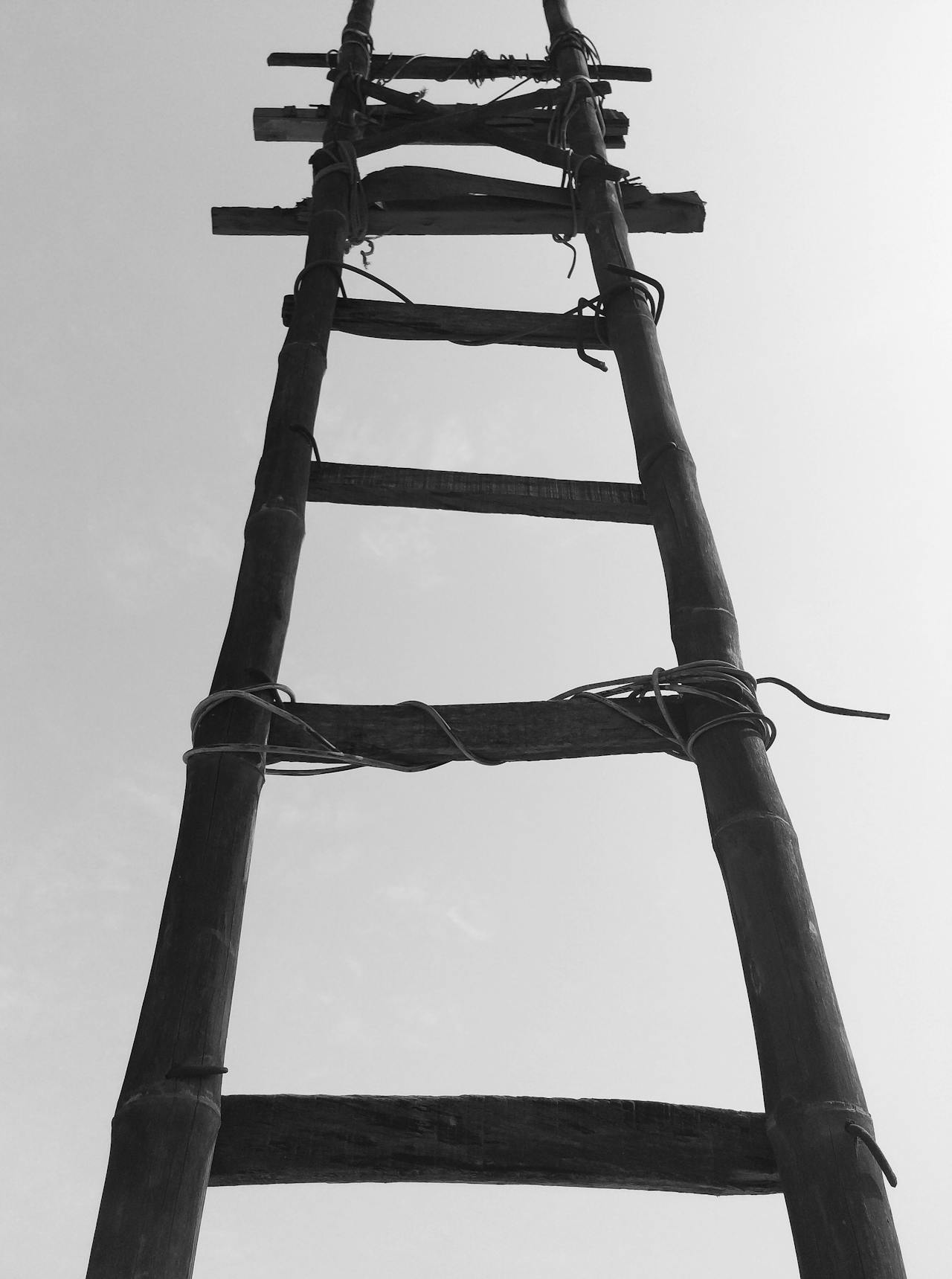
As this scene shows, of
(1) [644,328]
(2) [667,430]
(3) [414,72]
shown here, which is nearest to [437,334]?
(1) [644,328]

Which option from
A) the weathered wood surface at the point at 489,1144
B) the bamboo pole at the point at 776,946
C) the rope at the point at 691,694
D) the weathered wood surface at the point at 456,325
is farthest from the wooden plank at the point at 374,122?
the weathered wood surface at the point at 489,1144

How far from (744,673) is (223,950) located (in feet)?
4.17

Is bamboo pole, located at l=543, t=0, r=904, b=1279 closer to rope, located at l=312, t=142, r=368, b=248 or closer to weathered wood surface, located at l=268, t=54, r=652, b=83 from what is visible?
rope, located at l=312, t=142, r=368, b=248

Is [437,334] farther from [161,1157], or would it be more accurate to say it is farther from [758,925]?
[161,1157]

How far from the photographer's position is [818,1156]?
2.02 metres

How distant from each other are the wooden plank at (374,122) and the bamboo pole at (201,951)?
8.03 feet

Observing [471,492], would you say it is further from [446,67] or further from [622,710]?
[446,67]

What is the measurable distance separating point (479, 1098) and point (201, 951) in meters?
0.58

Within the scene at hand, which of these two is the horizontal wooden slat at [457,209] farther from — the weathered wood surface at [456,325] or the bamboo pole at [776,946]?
the bamboo pole at [776,946]

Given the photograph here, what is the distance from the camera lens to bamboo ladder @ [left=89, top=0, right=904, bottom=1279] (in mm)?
2002

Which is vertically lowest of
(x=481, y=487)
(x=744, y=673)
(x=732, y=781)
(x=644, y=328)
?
(x=732, y=781)

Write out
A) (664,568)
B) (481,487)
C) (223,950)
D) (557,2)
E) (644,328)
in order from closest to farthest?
(223,950), (664,568), (481,487), (644,328), (557,2)

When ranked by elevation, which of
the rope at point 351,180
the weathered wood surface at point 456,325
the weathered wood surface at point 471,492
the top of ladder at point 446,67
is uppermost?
the top of ladder at point 446,67

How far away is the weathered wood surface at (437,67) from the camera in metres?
5.75
